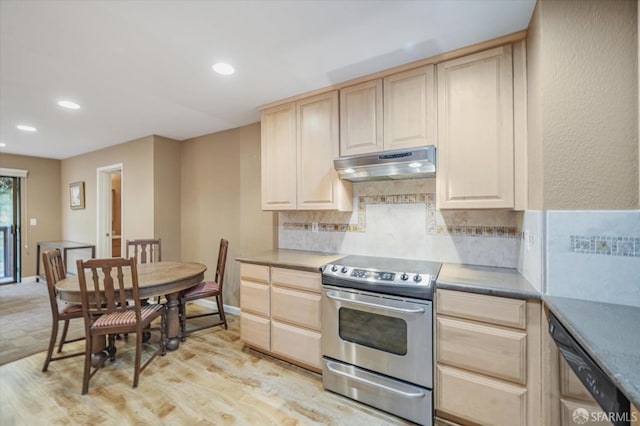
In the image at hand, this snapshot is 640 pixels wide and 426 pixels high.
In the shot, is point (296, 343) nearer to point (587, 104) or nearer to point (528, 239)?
point (528, 239)

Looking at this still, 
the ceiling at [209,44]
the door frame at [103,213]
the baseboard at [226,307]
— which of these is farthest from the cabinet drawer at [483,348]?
the door frame at [103,213]

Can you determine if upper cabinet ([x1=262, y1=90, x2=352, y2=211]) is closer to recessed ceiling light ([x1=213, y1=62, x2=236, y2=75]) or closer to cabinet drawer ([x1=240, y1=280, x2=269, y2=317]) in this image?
recessed ceiling light ([x1=213, y1=62, x2=236, y2=75])

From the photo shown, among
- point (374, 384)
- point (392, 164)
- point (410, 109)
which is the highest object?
point (410, 109)

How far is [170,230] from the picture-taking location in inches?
161

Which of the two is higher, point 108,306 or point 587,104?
point 587,104

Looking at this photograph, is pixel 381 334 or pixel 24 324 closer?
pixel 381 334

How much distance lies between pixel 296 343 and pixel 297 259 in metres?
0.70

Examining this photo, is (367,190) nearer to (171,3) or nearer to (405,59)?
(405,59)

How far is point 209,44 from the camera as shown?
1.81 meters

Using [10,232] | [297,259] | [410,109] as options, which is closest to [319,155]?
[410,109]

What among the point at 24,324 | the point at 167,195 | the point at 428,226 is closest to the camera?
the point at 428,226

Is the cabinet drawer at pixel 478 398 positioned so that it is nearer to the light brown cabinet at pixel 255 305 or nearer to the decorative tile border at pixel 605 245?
the decorative tile border at pixel 605 245

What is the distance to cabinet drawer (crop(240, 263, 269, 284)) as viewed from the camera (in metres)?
2.48

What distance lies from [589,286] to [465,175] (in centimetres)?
89
